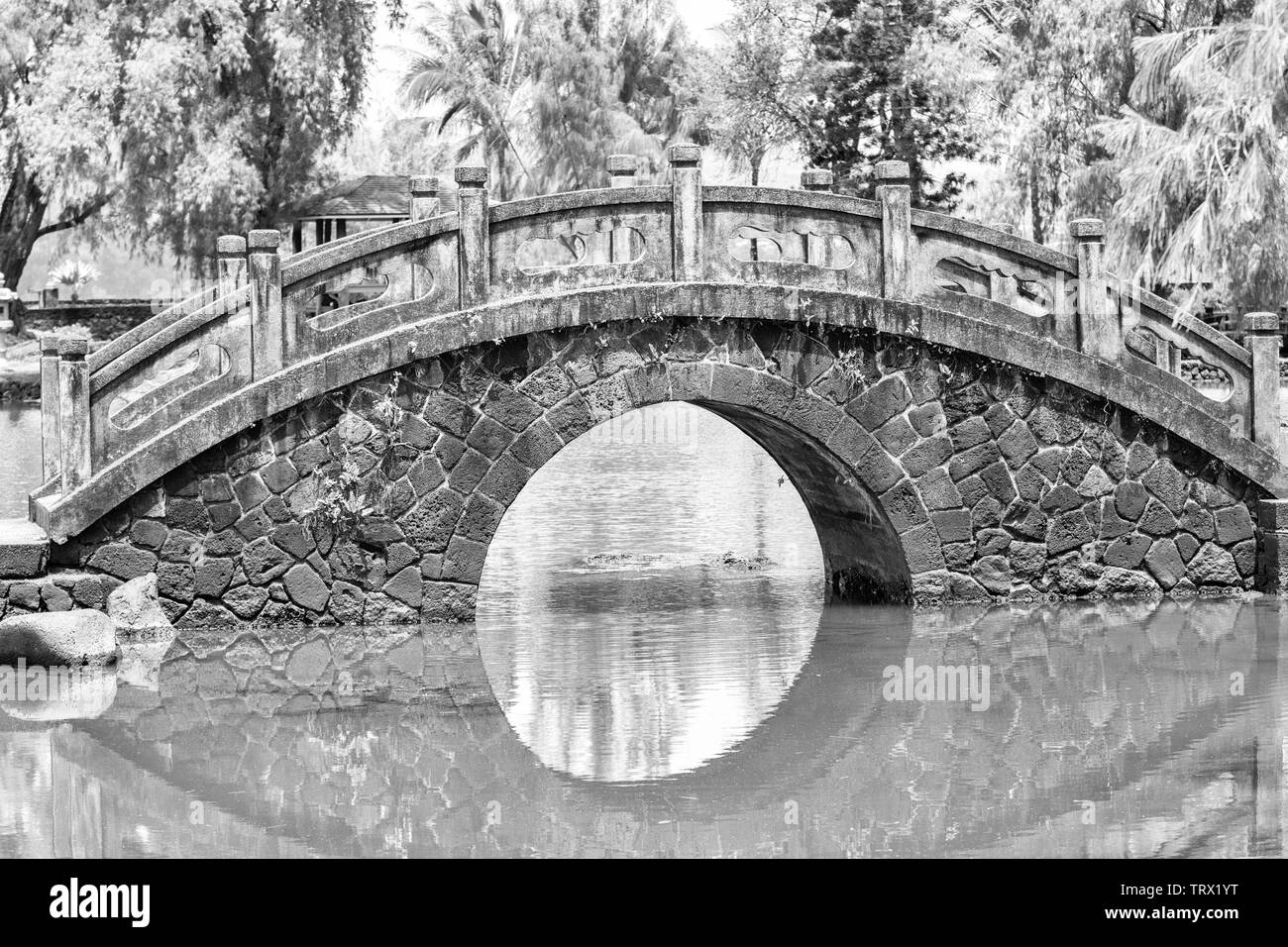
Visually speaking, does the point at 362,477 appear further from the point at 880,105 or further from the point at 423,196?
the point at 880,105

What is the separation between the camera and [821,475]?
1295cm

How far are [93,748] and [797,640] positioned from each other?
15.3 feet

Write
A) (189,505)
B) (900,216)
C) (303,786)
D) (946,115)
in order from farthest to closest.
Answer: (946,115) → (900,216) → (189,505) → (303,786)

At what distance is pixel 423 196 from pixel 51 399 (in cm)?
302

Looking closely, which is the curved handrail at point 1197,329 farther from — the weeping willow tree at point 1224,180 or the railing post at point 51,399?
the railing post at point 51,399

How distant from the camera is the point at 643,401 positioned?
1173cm

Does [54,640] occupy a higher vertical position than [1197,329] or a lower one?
lower

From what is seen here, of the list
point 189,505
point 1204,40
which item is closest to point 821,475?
point 189,505

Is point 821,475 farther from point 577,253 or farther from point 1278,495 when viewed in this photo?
point 1278,495

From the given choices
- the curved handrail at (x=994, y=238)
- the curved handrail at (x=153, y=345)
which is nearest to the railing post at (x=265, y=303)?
the curved handrail at (x=153, y=345)

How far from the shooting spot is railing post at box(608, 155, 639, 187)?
39.1 ft

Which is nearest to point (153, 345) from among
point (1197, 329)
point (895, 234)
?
point (895, 234)

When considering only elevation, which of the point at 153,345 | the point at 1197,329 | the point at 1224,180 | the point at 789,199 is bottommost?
the point at 153,345

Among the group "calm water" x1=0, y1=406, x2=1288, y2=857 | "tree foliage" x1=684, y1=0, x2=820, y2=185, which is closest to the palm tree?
"tree foliage" x1=684, y1=0, x2=820, y2=185
